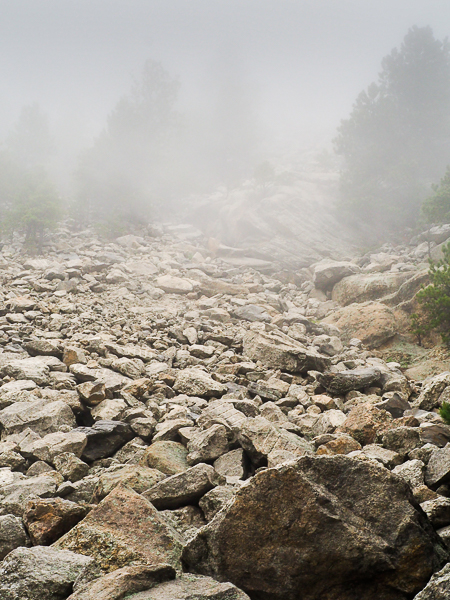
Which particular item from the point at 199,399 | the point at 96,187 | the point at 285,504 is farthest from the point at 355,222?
the point at 285,504

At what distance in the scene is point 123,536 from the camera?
384 cm

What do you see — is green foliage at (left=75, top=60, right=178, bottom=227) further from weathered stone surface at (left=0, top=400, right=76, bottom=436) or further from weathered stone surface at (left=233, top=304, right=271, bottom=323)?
weathered stone surface at (left=0, top=400, right=76, bottom=436)

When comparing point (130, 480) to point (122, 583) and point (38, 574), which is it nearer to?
point (38, 574)

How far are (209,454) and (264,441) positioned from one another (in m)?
0.96

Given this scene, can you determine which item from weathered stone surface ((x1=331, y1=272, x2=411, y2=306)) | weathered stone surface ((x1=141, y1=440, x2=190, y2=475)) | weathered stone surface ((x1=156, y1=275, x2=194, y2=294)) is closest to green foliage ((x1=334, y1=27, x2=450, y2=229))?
weathered stone surface ((x1=331, y1=272, x2=411, y2=306))

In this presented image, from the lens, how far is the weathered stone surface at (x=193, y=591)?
306 centimetres

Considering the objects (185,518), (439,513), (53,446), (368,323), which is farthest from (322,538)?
(368,323)

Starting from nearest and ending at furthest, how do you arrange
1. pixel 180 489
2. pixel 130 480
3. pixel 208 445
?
pixel 180 489, pixel 130 480, pixel 208 445

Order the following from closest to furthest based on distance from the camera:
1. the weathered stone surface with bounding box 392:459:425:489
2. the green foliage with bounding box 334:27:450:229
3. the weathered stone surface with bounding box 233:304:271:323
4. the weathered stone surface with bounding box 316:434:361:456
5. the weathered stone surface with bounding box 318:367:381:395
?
the weathered stone surface with bounding box 392:459:425:489 → the weathered stone surface with bounding box 316:434:361:456 → the weathered stone surface with bounding box 318:367:381:395 → the weathered stone surface with bounding box 233:304:271:323 → the green foliage with bounding box 334:27:450:229

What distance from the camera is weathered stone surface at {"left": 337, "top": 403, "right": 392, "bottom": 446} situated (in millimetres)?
6777

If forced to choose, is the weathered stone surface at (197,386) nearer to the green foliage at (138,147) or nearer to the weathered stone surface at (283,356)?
the weathered stone surface at (283,356)

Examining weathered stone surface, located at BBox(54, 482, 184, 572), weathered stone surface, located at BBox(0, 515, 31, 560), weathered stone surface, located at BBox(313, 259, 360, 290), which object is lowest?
weathered stone surface, located at BBox(0, 515, 31, 560)

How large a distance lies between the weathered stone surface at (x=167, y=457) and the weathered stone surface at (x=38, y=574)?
2.68m

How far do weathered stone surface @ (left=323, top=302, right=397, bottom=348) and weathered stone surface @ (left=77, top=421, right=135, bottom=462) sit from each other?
1131cm
